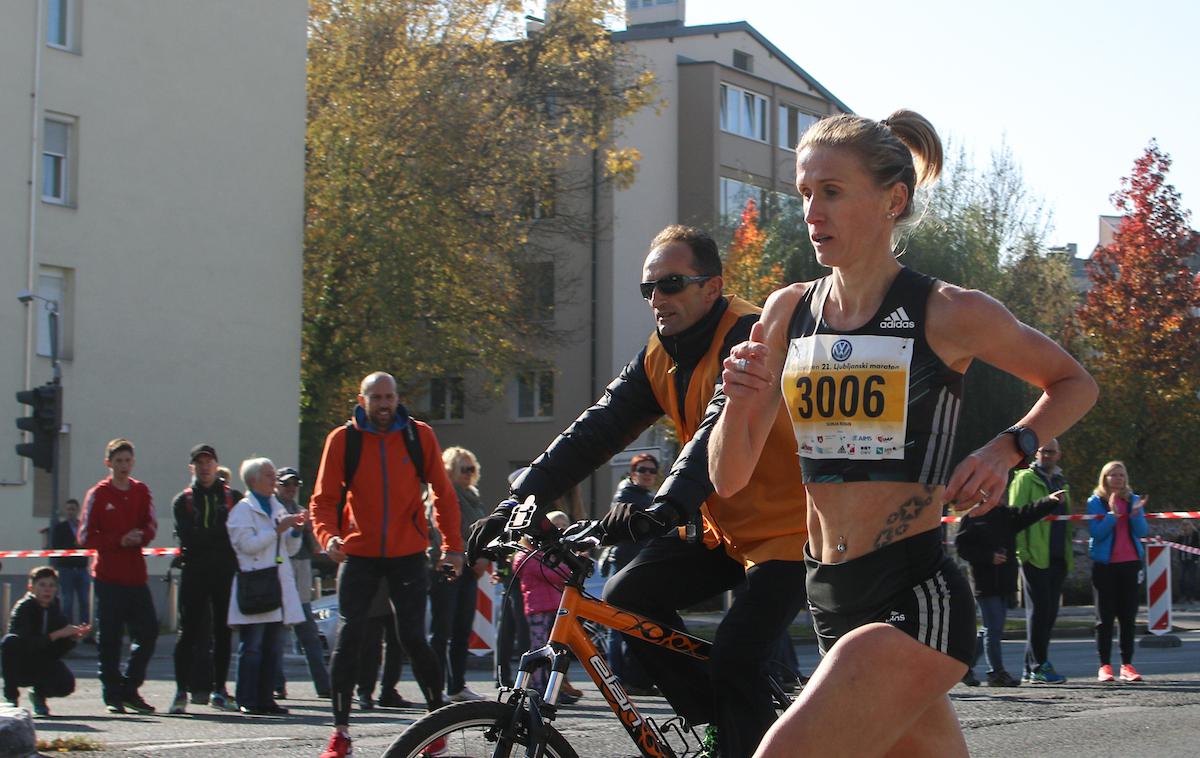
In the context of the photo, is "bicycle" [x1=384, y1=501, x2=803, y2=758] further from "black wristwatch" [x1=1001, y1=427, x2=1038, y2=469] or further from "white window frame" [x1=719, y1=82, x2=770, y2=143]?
"white window frame" [x1=719, y1=82, x2=770, y2=143]

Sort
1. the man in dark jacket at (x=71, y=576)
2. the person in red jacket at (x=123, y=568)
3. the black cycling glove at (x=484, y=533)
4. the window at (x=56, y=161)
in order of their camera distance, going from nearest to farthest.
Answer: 1. the black cycling glove at (x=484, y=533)
2. the person in red jacket at (x=123, y=568)
3. the man in dark jacket at (x=71, y=576)
4. the window at (x=56, y=161)

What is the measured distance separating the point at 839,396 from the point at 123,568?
30.6 feet

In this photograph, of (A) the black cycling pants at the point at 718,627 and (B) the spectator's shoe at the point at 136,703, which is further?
(B) the spectator's shoe at the point at 136,703

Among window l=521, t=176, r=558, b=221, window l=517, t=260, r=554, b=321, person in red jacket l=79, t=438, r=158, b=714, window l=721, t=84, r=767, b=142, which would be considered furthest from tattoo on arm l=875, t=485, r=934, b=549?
window l=721, t=84, r=767, b=142

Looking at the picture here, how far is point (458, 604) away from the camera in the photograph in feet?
41.7

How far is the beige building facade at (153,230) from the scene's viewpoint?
96.5ft

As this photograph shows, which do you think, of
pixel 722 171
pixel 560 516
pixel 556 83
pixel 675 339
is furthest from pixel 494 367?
pixel 675 339

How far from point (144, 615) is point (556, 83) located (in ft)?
105

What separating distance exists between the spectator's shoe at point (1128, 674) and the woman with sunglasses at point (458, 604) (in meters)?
4.86

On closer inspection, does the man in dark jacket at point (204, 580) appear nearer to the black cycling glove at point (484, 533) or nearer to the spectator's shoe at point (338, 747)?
the spectator's shoe at point (338, 747)

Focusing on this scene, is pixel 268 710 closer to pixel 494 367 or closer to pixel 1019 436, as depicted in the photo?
pixel 1019 436

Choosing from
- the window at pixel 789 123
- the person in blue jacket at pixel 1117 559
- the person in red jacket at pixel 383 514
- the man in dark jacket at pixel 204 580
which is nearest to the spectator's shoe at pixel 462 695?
the man in dark jacket at pixel 204 580

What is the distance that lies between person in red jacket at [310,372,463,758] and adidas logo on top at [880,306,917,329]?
16.9ft

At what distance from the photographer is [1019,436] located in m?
3.75
